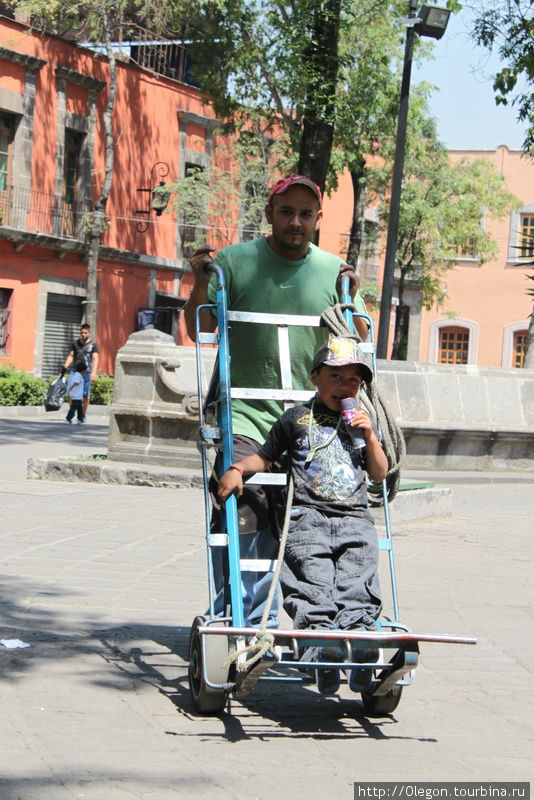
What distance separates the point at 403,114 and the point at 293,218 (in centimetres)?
1577

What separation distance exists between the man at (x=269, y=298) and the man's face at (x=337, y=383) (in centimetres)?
37

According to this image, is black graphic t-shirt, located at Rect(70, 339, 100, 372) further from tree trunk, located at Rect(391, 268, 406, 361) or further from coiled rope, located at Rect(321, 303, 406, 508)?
tree trunk, located at Rect(391, 268, 406, 361)

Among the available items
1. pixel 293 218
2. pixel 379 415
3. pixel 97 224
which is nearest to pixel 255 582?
pixel 379 415

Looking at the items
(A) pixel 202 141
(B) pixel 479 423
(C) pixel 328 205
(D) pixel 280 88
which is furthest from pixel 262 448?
(C) pixel 328 205

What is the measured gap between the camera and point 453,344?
49.8 meters

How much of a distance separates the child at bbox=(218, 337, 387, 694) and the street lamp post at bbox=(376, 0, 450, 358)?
51.1 feet

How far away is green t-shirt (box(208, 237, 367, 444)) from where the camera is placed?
5051 mm

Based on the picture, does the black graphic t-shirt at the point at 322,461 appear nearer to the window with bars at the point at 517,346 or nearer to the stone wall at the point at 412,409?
the stone wall at the point at 412,409

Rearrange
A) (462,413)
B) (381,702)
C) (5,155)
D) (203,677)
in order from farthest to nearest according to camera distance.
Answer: (5,155) < (462,413) < (381,702) < (203,677)

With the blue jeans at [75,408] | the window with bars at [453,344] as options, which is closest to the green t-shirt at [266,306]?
the blue jeans at [75,408]

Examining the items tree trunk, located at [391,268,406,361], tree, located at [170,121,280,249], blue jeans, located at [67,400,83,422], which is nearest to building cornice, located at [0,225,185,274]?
tree, located at [170,121,280,249]

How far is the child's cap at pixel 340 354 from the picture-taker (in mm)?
4605

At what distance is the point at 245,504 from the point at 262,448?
0.82 feet

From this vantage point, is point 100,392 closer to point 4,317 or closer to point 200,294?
point 4,317
